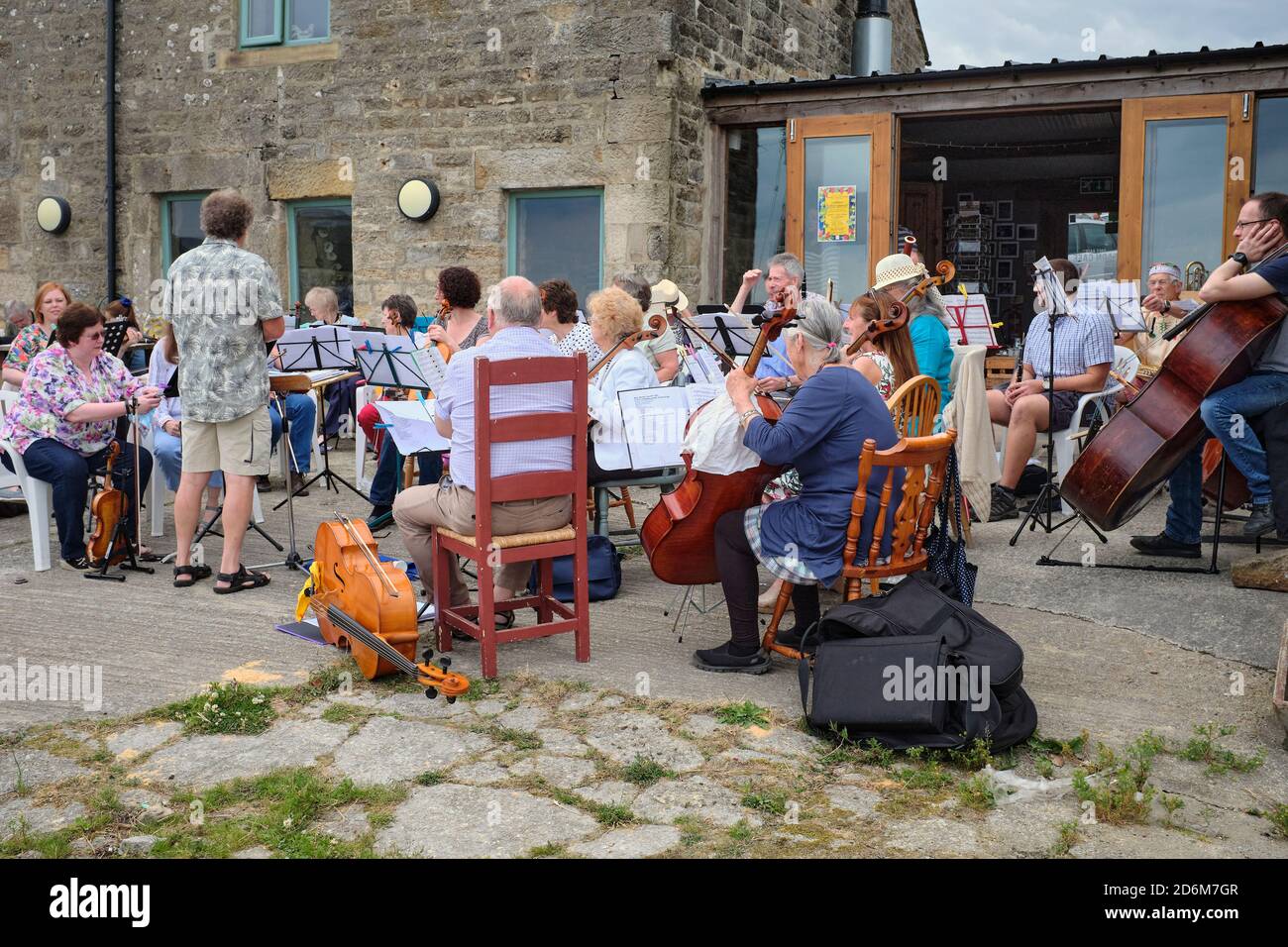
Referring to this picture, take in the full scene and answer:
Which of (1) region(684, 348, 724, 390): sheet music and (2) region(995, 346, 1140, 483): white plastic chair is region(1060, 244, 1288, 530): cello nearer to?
(2) region(995, 346, 1140, 483): white plastic chair

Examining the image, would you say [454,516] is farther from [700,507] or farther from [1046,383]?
[1046,383]

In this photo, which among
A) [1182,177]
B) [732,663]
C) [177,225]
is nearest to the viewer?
[732,663]

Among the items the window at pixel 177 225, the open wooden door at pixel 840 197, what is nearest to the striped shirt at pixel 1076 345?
the open wooden door at pixel 840 197

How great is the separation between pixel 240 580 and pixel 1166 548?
15.0 feet

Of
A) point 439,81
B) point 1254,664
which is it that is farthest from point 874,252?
point 1254,664

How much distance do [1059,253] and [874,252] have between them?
760cm

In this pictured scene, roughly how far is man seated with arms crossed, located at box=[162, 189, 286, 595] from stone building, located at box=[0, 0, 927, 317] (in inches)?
193

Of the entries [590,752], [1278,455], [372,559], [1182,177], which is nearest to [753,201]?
[1182,177]

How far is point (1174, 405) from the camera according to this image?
5.67m

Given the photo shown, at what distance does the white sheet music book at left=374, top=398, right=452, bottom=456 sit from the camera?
228 inches

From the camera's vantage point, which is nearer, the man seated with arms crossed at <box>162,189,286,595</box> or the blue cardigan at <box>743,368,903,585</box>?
the blue cardigan at <box>743,368,903,585</box>

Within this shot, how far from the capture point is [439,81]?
10836mm

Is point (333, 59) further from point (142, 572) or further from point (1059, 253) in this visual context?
point (1059, 253)

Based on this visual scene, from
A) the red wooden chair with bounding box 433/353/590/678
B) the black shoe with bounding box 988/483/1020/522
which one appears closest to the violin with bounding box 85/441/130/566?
the red wooden chair with bounding box 433/353/590/678
